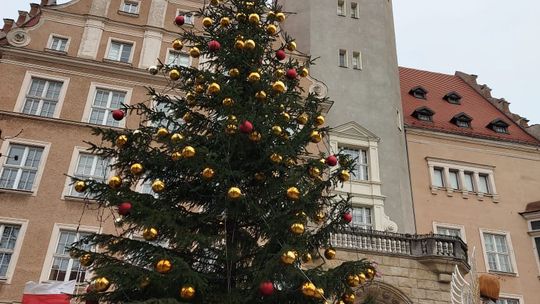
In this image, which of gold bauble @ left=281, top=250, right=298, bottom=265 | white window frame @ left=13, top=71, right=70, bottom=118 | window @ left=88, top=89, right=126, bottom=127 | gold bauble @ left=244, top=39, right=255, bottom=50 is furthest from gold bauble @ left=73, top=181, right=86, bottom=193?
white window frame @ left=13, top=71, right=70, bottom=118

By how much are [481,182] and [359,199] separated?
787 cm

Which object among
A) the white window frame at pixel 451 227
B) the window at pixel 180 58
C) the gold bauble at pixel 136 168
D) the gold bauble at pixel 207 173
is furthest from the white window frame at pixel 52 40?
the white window frame at pixel 451 227

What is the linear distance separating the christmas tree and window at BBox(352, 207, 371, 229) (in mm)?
11398

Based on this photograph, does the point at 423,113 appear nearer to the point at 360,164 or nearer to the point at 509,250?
the point at 360,164

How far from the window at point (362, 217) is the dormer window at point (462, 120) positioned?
9.30m

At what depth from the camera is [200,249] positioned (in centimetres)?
771

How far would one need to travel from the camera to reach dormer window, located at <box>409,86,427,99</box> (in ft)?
95.1

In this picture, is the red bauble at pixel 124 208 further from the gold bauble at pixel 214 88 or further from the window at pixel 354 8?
the window at pixel 354 8

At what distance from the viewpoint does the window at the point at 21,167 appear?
16.1 metres

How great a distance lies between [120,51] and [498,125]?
1952cm

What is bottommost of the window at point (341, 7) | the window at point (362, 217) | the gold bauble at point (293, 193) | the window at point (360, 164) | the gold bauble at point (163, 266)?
the gold bauble at point (163, 266)

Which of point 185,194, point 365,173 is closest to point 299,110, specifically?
point 185,194

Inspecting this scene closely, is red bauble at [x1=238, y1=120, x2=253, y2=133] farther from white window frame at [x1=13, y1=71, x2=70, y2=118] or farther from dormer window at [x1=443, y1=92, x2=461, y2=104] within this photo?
dormer window at [x1=443, y1=92, x2=461, y2=104]

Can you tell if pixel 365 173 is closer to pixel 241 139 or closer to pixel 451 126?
pixel 451 126
